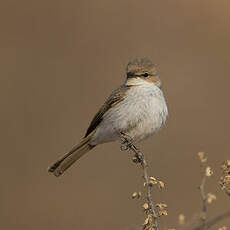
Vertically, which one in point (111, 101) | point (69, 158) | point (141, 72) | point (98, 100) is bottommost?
point (69, 158)

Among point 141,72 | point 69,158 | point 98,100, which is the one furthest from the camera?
point 98,100

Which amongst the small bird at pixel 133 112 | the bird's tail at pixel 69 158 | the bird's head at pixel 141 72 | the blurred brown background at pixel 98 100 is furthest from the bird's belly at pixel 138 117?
the blurred brown background at pixel 98 100

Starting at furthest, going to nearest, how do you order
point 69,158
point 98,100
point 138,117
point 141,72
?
point 98,100, point 69,158, point 141,72, point 138,117

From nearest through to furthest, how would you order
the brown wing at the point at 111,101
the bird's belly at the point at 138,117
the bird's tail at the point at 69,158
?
the bird's belly at the point at 138,117, the brown wing at the point at 111,101, the bird's tail at the point at 69,158

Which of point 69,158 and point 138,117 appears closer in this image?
point 138,117

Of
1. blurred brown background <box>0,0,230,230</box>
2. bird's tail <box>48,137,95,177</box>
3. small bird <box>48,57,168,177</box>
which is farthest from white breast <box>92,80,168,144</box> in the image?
blurred brown background <box>0,0,230,230</box>

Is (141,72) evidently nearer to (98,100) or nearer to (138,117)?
(138,117)

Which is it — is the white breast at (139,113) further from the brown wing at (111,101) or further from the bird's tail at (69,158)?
the bird's tail at (69,158)

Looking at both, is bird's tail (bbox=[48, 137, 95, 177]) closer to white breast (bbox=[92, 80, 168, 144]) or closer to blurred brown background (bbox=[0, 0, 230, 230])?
white breast (bbox=[92, 80, 168, 144])

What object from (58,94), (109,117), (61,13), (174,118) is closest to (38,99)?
(58,94)

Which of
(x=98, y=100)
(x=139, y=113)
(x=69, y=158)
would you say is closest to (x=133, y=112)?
(x=139, y=113)
